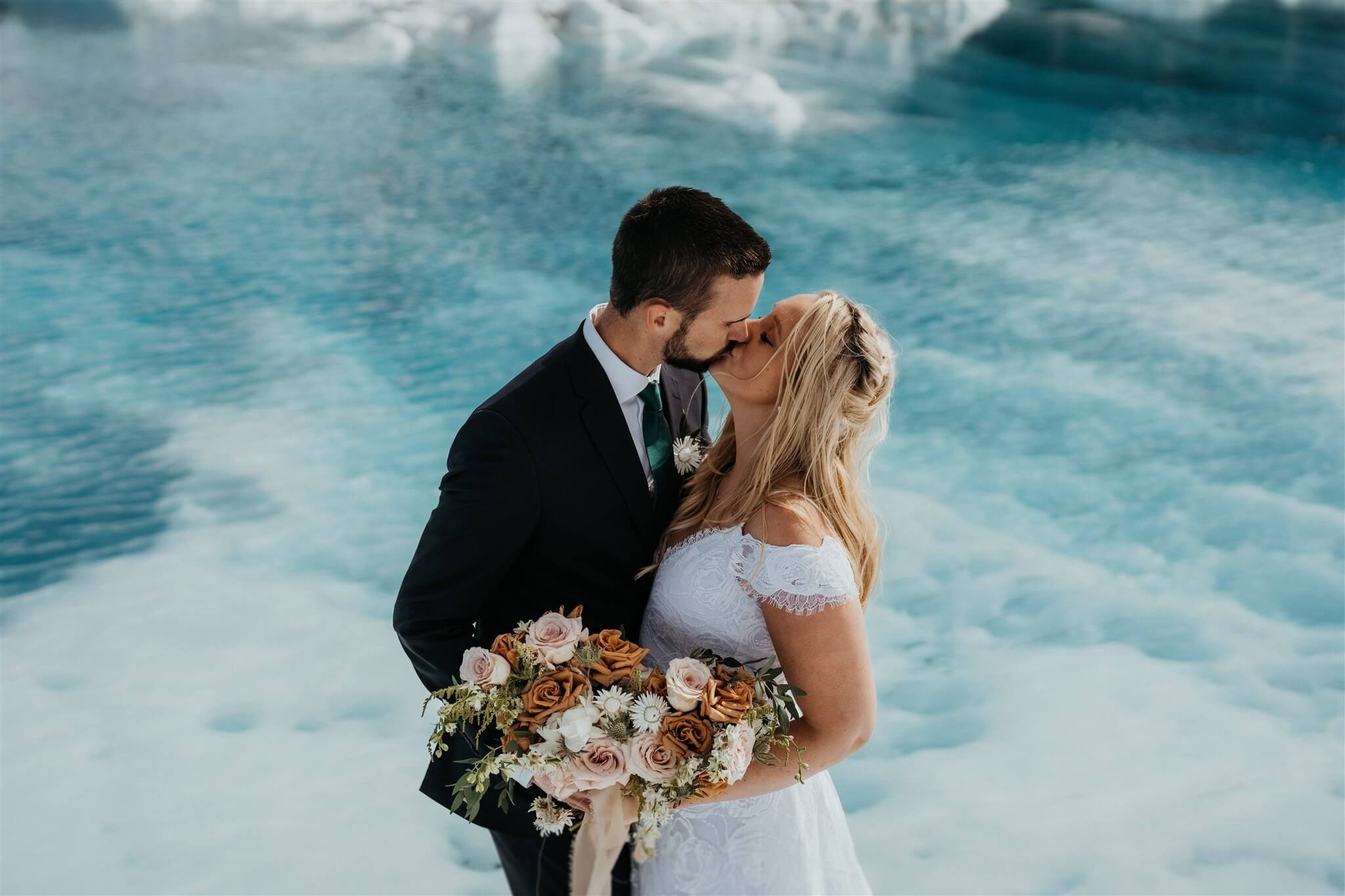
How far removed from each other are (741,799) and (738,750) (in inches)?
19.5

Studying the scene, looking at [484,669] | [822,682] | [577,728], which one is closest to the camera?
[577,728]

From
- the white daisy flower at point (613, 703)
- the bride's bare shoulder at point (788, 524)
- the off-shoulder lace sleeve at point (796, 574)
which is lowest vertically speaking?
the white daisy flower at point (613, 703)

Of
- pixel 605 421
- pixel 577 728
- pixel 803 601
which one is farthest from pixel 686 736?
pixel 605 421

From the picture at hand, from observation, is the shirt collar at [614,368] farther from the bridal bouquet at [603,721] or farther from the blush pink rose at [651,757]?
the blush pink rose at [651,757]

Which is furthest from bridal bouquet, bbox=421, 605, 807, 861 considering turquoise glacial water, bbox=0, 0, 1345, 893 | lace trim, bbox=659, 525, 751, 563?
turquoise glacial water, bbox=0, 0, 1345, 893

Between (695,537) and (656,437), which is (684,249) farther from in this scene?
(695,537)

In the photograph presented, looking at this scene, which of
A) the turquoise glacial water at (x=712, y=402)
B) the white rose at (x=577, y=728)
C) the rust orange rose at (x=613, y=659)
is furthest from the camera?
the turquoise glacial water at (x=712, y=402)

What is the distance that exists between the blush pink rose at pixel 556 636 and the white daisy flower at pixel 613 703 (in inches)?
4.0

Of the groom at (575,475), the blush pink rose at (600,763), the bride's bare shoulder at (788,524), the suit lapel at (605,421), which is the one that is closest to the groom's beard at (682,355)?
the groom at (575,475)

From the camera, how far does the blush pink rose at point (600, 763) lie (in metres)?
1.91

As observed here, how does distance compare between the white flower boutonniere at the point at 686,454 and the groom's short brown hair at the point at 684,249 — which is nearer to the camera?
the groom's short brown hair at the point at 684,249

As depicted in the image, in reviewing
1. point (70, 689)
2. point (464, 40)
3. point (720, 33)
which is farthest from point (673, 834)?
point (720, 33)

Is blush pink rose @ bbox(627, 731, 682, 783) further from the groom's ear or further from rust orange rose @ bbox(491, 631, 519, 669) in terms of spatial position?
the groom's ear

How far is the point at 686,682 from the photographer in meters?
1.97
